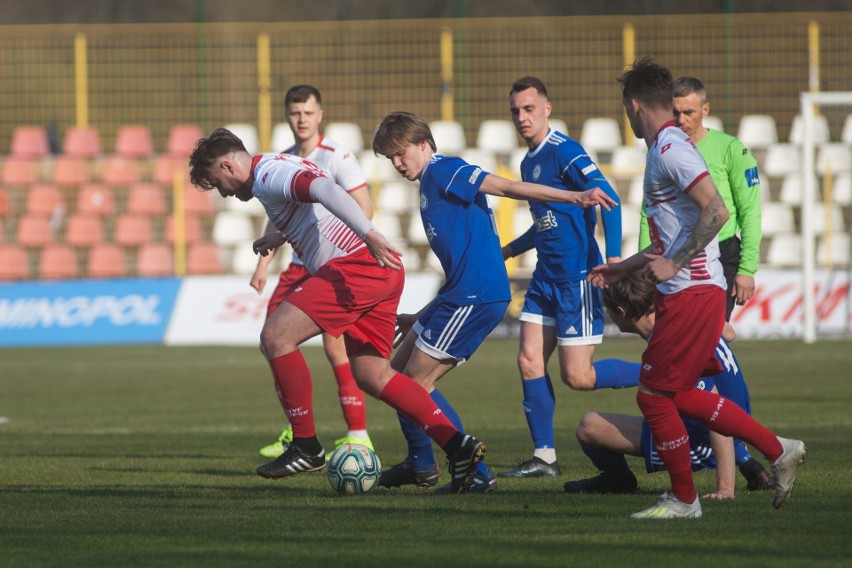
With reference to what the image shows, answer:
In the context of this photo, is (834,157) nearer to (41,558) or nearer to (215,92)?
(215,92)

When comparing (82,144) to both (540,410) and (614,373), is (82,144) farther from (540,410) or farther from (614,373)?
(614,373)

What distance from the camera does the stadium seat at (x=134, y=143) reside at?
22703mm

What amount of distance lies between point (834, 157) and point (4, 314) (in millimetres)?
12894

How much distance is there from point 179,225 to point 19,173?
2958 mm

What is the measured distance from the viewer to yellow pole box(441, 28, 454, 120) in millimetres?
22500

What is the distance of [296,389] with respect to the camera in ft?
22.4

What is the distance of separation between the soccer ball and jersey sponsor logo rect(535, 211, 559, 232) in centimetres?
190

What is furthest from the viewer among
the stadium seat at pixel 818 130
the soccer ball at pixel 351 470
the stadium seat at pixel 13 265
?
the stadium seat at pixel 818 130

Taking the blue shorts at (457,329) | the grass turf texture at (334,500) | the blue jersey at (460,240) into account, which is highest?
the blue jersey at (460,240)

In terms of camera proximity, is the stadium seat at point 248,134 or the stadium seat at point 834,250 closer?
the stadium seat at point 834,250

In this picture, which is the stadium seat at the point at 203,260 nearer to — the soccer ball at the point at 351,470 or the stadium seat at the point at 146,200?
the stadium seat at the point at 146,200

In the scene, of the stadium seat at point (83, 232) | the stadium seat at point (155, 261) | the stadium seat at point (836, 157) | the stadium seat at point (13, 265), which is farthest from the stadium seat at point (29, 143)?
the stadium seat at point (836, 157)

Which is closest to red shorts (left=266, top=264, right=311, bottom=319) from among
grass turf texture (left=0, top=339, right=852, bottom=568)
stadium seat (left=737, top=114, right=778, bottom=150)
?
grass turf texture (left=0, top=339, right=852, bottom=568)

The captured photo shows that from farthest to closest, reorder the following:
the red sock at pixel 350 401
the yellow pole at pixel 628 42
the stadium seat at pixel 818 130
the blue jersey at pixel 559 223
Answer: the yellow pole at pixel 628 42, the stadium seat at pixel 818 130, the red sock at pixel 350 401, the blue jersey at pixel 559 223
